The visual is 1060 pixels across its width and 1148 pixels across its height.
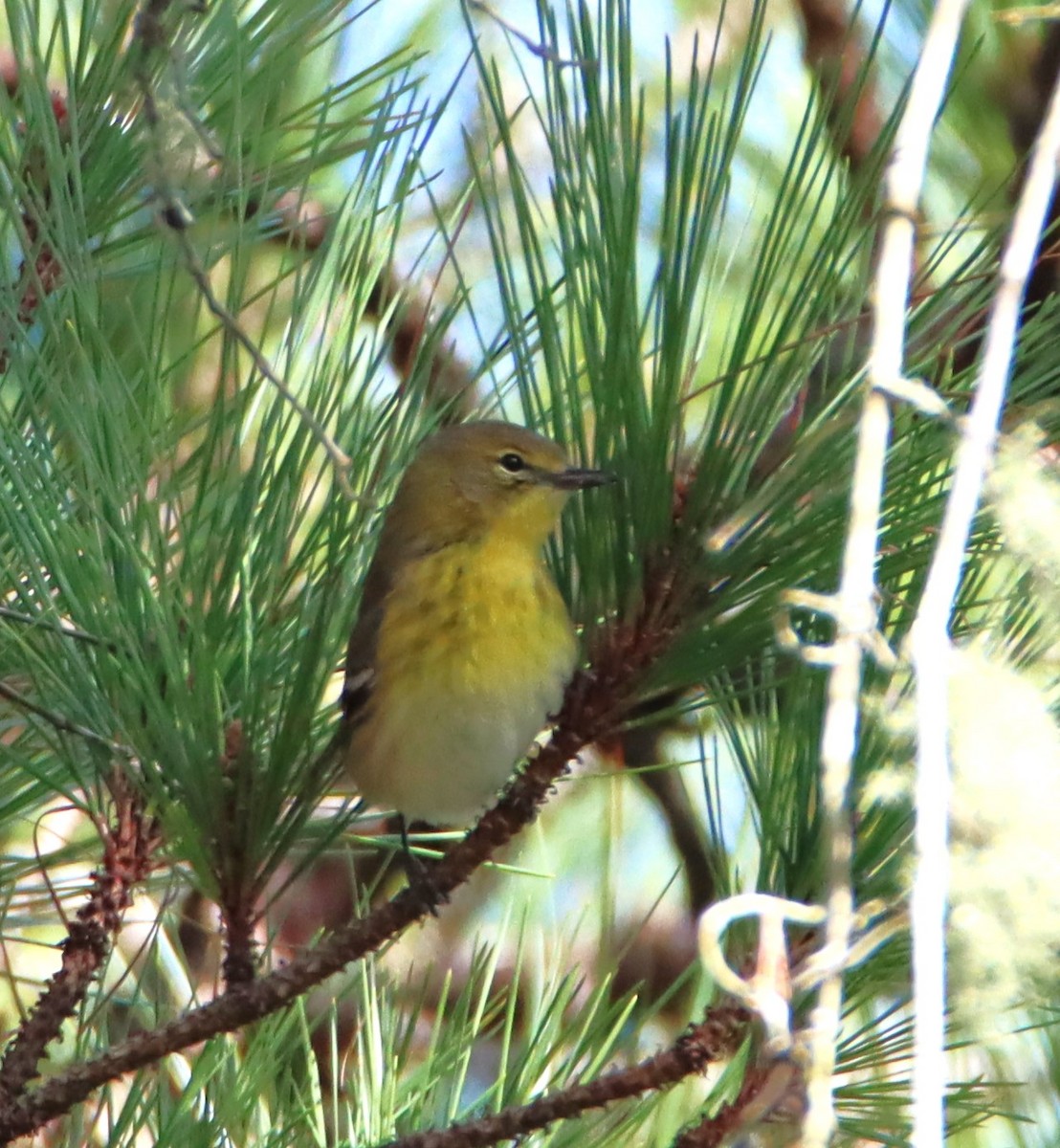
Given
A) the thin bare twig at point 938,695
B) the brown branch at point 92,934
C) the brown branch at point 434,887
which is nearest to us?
the thin bare twig at point 938,695

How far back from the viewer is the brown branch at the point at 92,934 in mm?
1302

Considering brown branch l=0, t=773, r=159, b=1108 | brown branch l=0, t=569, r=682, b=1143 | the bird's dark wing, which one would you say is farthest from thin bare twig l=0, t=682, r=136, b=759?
the bird's dark wing

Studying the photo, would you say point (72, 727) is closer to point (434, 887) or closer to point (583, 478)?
point (434, 887)

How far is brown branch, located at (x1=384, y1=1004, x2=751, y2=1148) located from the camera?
1.20 metres

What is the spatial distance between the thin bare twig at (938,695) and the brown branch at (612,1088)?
682mm

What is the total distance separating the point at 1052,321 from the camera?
3.64ft

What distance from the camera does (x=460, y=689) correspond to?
1.76m

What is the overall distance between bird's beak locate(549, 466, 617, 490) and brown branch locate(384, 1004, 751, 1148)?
40 centimetres

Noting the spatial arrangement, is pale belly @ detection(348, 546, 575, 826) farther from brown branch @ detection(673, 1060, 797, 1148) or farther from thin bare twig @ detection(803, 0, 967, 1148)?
thin bare twig @ detection(803, 0, 967, 1148)

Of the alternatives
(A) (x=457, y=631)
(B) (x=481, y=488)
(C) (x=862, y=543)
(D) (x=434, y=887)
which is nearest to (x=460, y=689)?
(A) (x=457, y=631)

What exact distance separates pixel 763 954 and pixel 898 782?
98 millimetres

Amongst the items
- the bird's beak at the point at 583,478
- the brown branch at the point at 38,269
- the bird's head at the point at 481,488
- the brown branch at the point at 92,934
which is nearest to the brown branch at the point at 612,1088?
the brown branch at the point at 92,934

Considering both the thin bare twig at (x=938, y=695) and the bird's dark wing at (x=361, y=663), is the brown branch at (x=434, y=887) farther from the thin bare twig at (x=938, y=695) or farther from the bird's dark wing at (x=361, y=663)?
the thin bare twig at (x=938, y=695)

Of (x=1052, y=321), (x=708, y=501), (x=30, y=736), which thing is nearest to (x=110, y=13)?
(x=30, y=736)
